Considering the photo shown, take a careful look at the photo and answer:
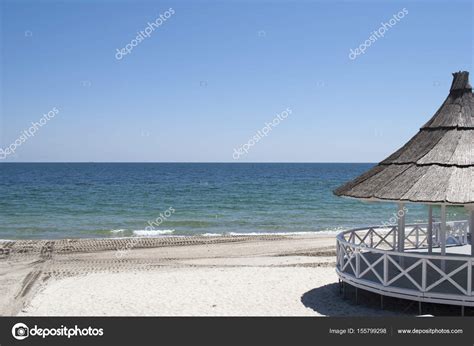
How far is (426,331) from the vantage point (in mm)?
8430

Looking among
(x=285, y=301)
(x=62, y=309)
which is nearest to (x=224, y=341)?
(x=285, y=301)

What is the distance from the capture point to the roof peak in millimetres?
12219

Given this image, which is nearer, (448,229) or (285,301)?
(285,301)

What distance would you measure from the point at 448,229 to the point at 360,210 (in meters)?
22.9

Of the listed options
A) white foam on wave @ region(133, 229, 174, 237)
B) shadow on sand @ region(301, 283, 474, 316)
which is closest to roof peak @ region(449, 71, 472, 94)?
shadow on sand @ region(301, 283, 474, 316)

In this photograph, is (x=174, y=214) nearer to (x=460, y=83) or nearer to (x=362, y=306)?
(x=362, y=306)

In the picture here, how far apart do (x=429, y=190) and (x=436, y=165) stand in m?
0.95

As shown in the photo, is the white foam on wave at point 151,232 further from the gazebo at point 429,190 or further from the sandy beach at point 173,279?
the gazebo at point 429,190

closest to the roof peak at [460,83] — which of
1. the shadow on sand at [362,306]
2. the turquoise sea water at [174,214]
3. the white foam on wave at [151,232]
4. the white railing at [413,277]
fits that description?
the white railing at [413,277]

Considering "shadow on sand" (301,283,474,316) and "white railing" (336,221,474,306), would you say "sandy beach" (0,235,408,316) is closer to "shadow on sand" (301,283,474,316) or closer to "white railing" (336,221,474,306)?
"shadow on sand" (301,283,474,316)

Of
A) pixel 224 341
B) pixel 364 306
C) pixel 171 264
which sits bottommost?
pixel 224 341

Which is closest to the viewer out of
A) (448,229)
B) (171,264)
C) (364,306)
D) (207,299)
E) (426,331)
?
(426,331)

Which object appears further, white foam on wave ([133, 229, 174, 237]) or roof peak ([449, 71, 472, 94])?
white foam on wave ([133, 229, 174, 237])

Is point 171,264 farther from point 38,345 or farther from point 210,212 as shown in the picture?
point 210,212
